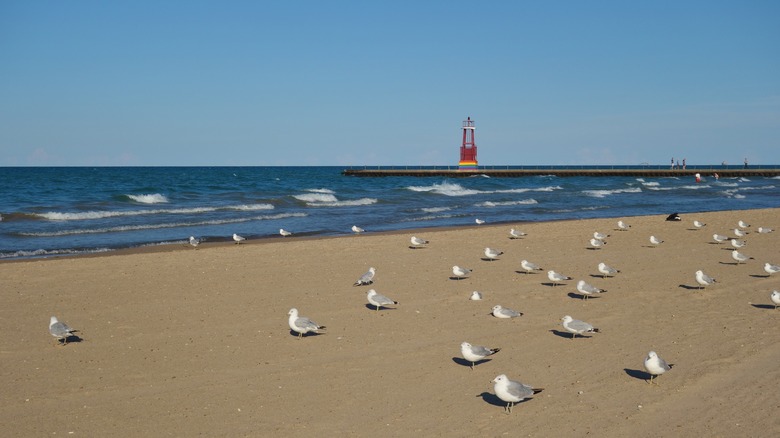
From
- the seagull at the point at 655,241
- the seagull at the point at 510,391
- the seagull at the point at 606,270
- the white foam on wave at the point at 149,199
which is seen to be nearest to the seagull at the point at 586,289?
the seagull at the point at 606,270

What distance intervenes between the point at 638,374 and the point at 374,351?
3052mm

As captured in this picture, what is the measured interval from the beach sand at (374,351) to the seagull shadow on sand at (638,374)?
9cm

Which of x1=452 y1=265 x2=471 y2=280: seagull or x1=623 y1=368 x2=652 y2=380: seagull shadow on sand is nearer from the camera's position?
x1=623 y1=368 x2=652 y2=380: seagull shadow on sand

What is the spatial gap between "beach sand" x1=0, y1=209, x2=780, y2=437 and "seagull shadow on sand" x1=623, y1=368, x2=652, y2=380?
91mm

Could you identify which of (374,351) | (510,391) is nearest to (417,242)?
(374,351)

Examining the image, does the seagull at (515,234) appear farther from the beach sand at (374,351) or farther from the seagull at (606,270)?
the seagull at (606,270)

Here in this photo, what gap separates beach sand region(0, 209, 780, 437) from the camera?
6801mm

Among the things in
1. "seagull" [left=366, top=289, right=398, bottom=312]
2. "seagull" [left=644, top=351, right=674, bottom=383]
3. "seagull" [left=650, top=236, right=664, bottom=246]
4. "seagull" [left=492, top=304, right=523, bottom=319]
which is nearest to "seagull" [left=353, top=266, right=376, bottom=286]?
"seagull" [left=366, top=289, right=398, bottom=312]

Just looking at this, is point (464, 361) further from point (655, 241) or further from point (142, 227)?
point (142, 227)

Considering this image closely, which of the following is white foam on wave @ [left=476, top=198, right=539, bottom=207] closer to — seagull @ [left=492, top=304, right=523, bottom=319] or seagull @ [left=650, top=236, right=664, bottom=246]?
seagull @ [left=650, top=236, right=664, bottom=246]

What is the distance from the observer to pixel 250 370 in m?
8.21

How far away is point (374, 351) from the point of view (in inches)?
349

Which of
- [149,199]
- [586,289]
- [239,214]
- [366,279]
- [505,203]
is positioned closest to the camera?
[586,289]

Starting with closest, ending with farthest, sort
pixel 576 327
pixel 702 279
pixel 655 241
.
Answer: pixel 576 327
pixel 702 279
pixel 655 241
